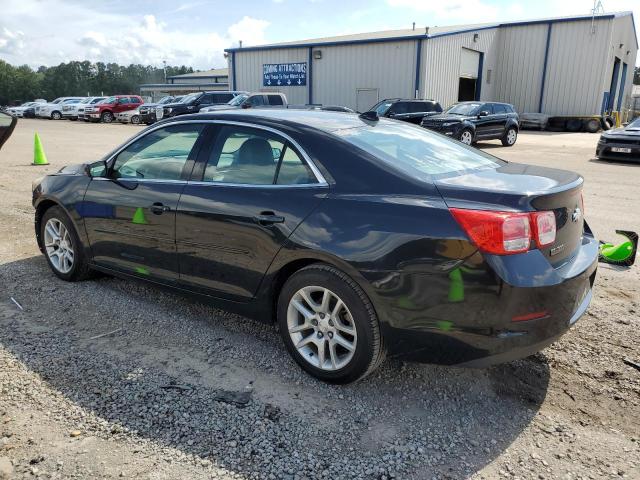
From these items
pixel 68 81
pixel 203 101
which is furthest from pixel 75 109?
pixel 68 81

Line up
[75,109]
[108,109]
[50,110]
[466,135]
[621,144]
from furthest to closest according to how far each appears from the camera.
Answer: [50,110]
[75,109]
[108,109]
[466,135]
[621,144]

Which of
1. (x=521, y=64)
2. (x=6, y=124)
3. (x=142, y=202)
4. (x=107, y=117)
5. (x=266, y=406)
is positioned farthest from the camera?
(x=107, y=117)

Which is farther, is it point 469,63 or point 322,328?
point 469,63

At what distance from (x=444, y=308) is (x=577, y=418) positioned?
1008 millimetres

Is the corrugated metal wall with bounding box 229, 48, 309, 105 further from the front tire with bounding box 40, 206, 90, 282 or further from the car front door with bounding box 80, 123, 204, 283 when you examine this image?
the car front door with bounding box 80, 123, 204, 283

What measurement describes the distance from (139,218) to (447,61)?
2938 cm

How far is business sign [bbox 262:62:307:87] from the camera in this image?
33.0m

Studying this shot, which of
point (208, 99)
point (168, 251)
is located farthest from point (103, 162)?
point (208, 99)

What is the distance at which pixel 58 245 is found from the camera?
4.86m

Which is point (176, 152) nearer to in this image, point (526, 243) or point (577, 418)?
point (526, 243)

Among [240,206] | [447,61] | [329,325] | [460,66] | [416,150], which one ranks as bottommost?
[329,325]

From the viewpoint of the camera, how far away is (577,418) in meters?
2.88

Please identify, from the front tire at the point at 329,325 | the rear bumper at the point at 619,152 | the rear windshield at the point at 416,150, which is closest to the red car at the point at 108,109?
the rear bumper at the point at 619,152

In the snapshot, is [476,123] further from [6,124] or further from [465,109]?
[6,124]
